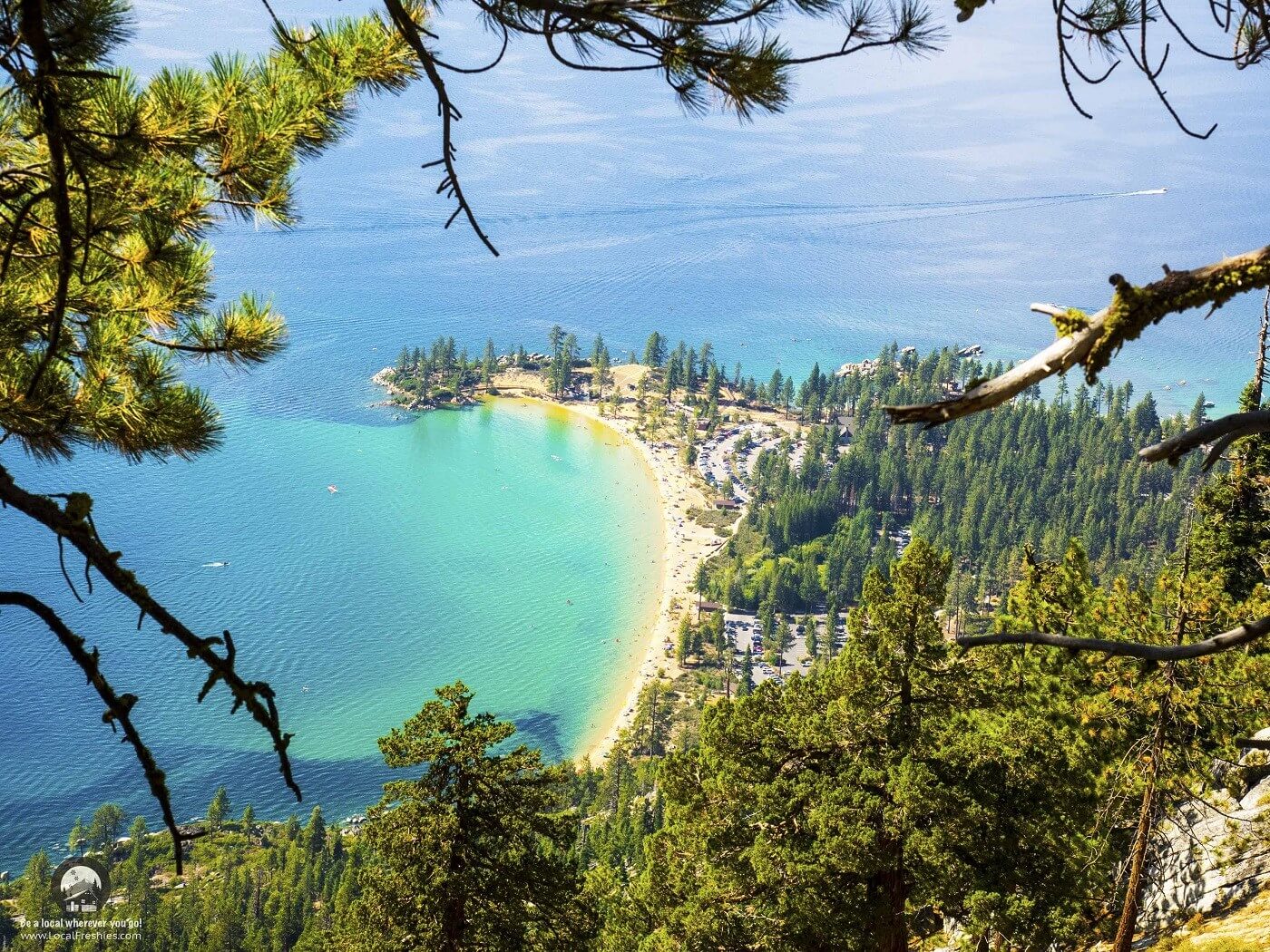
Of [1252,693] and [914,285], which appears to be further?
[914,285]

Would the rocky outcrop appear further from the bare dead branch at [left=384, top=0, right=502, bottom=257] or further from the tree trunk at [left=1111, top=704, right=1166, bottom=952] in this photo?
the bare dead branch at [left=384, top=0, right=502, bottom=257]

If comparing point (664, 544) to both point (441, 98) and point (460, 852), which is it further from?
point (441, 98)

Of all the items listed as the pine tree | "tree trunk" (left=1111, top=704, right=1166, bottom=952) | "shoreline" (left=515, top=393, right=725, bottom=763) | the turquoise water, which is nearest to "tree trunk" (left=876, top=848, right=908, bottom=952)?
"tree trunk" (left=1111, top=704, right=1166, bottom=952)

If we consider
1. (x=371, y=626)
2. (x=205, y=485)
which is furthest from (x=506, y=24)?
(x=205, y=485)

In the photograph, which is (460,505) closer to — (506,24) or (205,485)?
(205,485)

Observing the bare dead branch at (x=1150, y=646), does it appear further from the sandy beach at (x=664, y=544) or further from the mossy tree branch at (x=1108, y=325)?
the sandy beach at (x=664, y=544)

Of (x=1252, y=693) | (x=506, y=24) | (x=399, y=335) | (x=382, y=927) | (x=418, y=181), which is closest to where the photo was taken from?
(x=506, y=24)
